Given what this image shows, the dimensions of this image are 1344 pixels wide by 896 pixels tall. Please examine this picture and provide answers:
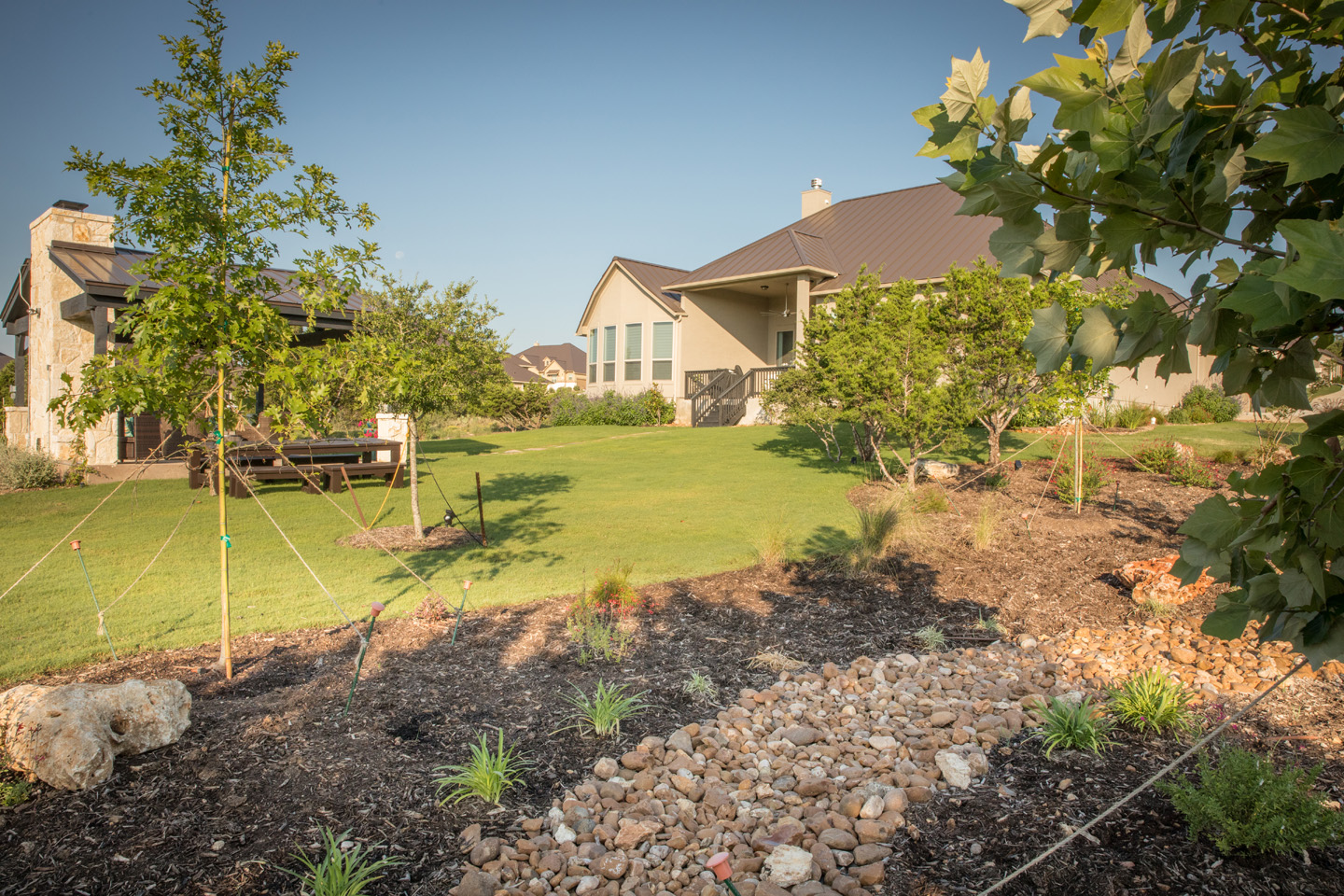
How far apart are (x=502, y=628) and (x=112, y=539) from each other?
6795 millimetres

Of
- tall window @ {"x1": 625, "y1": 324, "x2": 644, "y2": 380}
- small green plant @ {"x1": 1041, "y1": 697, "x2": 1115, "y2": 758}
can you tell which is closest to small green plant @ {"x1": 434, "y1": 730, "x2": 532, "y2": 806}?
small green plant @ {"x1": 1041, "y1": 697, "x2": 1115, "y2": 758}

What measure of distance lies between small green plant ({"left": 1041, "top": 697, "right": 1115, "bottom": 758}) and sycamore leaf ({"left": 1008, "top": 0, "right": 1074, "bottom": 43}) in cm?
361

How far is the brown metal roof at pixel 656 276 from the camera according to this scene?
27.9m

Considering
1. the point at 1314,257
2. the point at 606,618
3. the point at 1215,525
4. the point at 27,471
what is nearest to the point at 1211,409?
the point at 606,618

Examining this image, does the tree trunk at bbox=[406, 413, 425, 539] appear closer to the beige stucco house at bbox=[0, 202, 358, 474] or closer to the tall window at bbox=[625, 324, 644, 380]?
the beige stucco house at bbox=[0, 202, 358, 474]

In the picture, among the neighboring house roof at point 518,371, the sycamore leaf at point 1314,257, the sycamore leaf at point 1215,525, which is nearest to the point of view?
the sycamore leaf at point 1314,257

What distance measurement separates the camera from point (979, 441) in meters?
17.9

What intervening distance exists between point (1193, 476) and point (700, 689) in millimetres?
9971

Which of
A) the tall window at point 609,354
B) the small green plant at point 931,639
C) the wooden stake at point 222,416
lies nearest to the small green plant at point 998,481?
the small green plant at point 931,639

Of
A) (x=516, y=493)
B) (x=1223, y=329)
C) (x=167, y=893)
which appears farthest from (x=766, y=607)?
(x=516, y=493)

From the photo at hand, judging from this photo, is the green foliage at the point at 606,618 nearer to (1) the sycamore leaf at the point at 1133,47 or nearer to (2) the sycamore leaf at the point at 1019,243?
(2) the sycamore leaf at the point at 1019,243

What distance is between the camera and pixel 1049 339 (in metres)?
1.35

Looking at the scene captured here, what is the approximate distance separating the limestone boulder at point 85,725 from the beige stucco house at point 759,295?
19904 mm

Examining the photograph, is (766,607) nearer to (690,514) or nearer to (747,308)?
(690,514)
